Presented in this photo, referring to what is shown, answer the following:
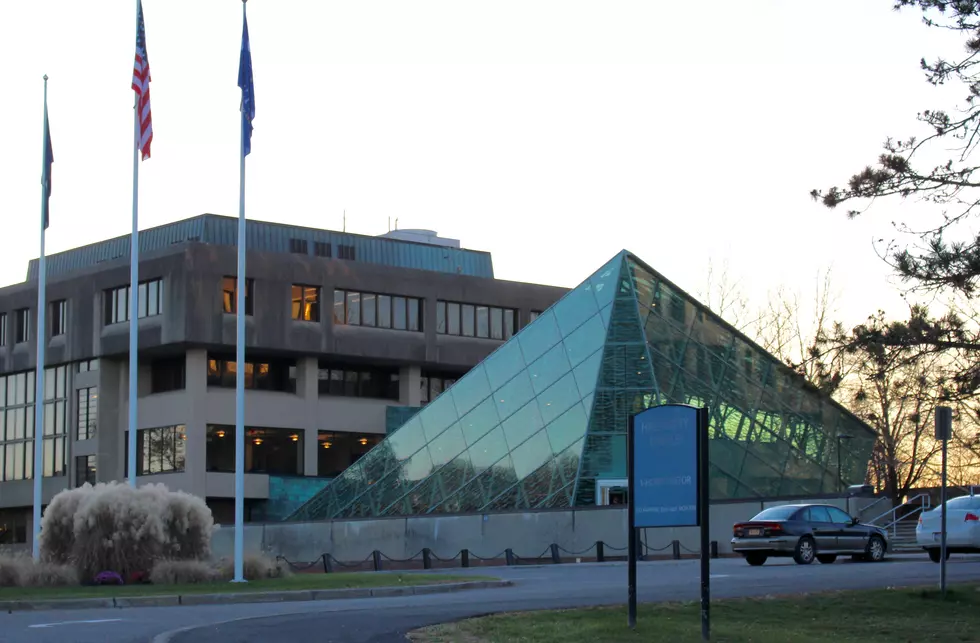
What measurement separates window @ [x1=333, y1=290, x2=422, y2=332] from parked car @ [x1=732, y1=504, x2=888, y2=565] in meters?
40.5

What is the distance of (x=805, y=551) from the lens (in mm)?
28672

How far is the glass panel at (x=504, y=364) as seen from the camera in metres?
42.8

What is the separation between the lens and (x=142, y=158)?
3198cm

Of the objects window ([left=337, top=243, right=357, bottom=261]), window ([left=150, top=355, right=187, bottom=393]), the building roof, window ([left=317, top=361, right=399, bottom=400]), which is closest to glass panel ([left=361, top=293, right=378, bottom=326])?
window ([left=317, top=361, right=399, bottom=400])

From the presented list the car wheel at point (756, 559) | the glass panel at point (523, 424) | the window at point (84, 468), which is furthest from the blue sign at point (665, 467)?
the window at point (84, 468)

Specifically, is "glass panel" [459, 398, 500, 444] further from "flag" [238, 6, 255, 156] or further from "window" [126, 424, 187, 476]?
"window" [126, 424, 187, 476]

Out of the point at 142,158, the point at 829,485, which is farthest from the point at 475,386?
the point at 142,158

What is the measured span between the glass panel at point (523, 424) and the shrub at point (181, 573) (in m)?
14.6

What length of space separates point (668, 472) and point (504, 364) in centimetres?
2861

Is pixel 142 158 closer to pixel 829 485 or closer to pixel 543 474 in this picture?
pixel 543 474

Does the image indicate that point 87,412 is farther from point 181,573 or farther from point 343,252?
point 181,573

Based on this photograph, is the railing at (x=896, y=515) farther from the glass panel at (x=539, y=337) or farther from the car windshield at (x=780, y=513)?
the glass panel at (x=539, y=337)

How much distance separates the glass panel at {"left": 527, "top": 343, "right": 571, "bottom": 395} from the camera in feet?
135

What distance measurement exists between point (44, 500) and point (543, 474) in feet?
123
